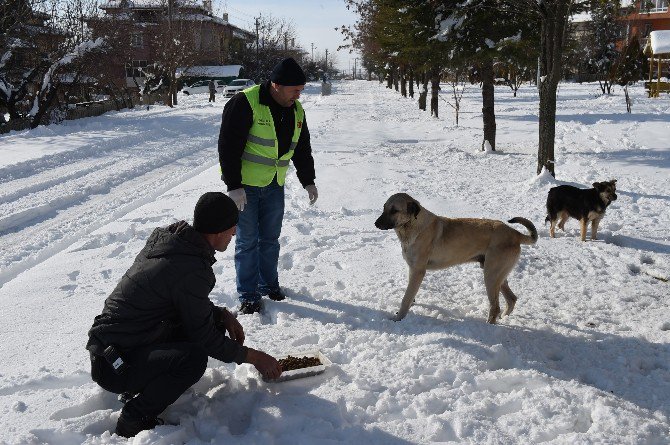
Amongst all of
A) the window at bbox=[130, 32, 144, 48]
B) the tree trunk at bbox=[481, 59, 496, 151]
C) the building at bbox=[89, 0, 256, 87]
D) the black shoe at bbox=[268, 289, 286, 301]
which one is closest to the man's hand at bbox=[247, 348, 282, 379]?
the black shoe at bbox=[268, 289, 286, 301]

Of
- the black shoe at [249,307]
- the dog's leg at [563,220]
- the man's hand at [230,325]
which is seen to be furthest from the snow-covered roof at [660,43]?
the man's hand at [230,325]

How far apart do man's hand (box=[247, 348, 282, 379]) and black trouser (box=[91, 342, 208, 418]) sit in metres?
0.36

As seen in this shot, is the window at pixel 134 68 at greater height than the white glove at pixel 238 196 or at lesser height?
greater

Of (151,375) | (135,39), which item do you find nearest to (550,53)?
(151,375)

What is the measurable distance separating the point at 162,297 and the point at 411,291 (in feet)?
7.67

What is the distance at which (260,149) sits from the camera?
4.61 meters

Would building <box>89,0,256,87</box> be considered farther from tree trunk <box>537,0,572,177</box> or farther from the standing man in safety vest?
the standing man in safety vest

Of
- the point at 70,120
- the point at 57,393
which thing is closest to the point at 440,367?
the point at 57,393

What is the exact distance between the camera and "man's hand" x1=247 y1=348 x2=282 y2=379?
3283mm

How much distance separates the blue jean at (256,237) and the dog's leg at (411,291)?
1.25m

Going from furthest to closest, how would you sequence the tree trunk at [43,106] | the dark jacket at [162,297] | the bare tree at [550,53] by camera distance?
the tree trunk at [43,106] → the bare tree at [550,53] → the dark jacket at [162,297]

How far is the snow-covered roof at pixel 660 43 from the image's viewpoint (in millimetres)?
29531

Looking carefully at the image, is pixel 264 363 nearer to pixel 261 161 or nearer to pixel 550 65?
pixel 261 161

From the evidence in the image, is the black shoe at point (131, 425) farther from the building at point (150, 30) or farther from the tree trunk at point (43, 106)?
the building at point (150, 30)
